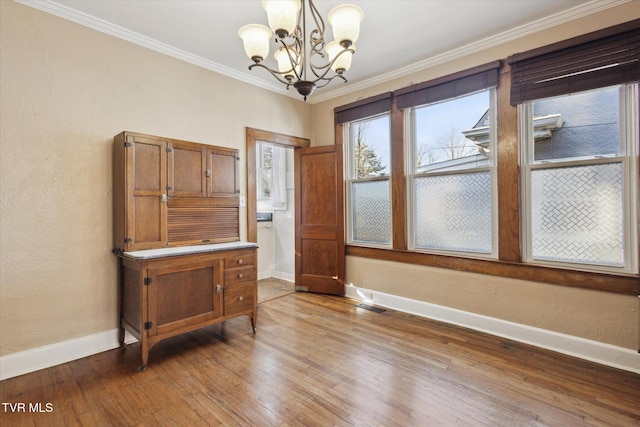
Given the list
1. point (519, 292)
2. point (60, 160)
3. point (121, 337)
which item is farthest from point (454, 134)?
point (121, 337)

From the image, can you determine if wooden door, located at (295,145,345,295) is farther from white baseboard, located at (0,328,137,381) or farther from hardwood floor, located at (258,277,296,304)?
white baseboard, located at (0,328,137,381)

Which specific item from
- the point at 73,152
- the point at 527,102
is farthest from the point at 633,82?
the point at 73,152

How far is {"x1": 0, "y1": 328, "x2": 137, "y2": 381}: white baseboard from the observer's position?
7.21 feet

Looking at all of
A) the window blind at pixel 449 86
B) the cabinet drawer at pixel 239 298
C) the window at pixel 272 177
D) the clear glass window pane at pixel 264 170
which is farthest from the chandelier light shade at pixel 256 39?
the clear glass window pane at pixel 264 170

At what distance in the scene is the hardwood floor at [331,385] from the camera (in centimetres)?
176

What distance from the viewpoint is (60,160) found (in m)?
2.43

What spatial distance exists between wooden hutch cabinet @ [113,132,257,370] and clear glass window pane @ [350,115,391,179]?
71.1 inches

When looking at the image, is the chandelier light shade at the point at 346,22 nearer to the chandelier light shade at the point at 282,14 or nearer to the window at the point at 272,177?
the chandelier light shade at the point at 282,14

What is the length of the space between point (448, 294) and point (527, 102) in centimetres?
198

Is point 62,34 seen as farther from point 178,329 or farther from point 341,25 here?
point 178,329

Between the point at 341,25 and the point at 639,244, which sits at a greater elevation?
the point at 341,25

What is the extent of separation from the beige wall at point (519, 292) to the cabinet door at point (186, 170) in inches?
78.3

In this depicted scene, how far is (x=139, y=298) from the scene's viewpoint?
2342 millimetres

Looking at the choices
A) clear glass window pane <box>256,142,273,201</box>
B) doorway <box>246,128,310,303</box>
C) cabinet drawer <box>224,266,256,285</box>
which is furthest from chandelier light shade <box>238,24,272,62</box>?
clear glass window pane <box>256,142,273,201</box>
